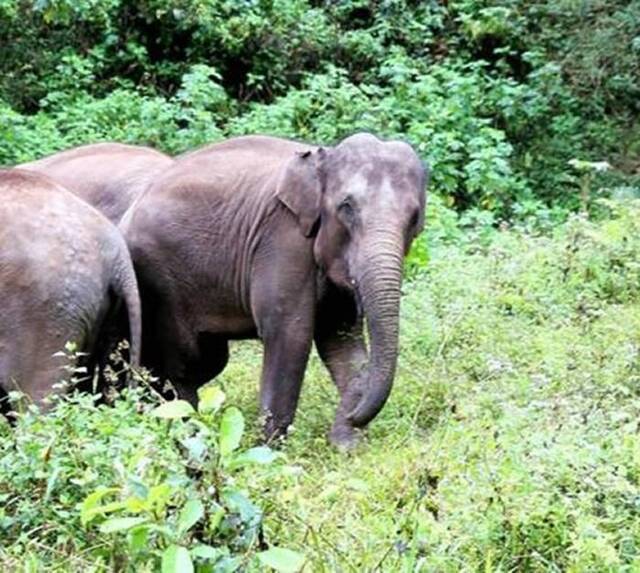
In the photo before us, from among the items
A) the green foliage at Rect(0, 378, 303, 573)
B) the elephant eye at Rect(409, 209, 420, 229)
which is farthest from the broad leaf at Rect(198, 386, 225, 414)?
the elephant eye at Rect(409, 209, 420, 229)

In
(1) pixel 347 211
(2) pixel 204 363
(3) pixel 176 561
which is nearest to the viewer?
(3) pixel 176 561

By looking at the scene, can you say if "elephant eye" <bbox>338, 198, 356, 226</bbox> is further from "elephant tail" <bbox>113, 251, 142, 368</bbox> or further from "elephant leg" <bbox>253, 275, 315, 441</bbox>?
"elephant tail" <bbox>113, 251, 142, 368</bbox>

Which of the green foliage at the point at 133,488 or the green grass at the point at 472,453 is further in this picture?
the green grass at the point at 472,453

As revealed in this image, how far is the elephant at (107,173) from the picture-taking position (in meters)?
7.46

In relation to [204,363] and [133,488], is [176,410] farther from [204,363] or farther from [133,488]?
[204,363]

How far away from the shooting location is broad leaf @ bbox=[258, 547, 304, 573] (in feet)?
10.6

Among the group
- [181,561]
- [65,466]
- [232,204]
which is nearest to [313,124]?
[232,204]

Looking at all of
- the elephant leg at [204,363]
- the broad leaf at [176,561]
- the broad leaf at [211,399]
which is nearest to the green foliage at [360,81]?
the elephant leg at [204,363]

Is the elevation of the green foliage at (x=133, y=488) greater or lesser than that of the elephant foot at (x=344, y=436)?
greater

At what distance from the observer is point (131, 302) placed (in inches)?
231

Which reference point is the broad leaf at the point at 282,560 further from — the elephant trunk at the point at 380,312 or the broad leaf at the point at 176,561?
the elephant trunk at the point at 380,312

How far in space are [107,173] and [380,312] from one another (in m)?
2.34

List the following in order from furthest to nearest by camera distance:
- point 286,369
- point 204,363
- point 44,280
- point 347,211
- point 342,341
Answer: point 204,363, point 342,341, point 286,369, point 347,211, point 44,280

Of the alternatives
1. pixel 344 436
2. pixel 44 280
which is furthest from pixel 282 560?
pixel 344 436
